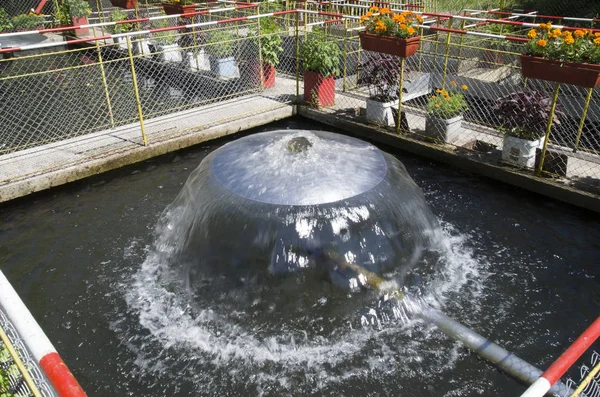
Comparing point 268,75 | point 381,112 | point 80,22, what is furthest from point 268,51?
point 80,22

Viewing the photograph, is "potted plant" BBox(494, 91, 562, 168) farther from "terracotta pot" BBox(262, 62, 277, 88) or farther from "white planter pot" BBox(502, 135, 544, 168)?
"terracotta pot" BBox(262, 62, 277, 88)

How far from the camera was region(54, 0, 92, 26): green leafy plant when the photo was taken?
1809 centimetres

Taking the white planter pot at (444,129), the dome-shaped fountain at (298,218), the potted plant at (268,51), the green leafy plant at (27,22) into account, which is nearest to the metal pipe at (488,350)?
the dome-shaped fountain at (298,218)

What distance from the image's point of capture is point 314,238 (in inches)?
212

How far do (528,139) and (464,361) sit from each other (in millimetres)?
4401

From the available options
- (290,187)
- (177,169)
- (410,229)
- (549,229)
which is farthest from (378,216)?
(177,169)

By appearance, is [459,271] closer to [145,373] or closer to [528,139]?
[528,139]

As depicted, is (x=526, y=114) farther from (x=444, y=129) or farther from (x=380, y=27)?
(x=380, y=27)

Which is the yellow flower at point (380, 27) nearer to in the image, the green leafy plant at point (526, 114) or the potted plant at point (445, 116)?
the potted plant at point (445, 116)

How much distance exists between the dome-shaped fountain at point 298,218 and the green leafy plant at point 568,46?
294cm

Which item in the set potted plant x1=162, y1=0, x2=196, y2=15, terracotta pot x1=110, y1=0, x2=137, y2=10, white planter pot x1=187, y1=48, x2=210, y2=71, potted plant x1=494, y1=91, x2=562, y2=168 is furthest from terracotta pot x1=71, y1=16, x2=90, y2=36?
potted plant x1=494, y1=91, x2=562, y2=168

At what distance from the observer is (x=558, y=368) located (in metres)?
2.18

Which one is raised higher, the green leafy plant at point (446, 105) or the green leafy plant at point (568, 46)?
the green leafy plant at point (568, 46)

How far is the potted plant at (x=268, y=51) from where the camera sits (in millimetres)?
11500
